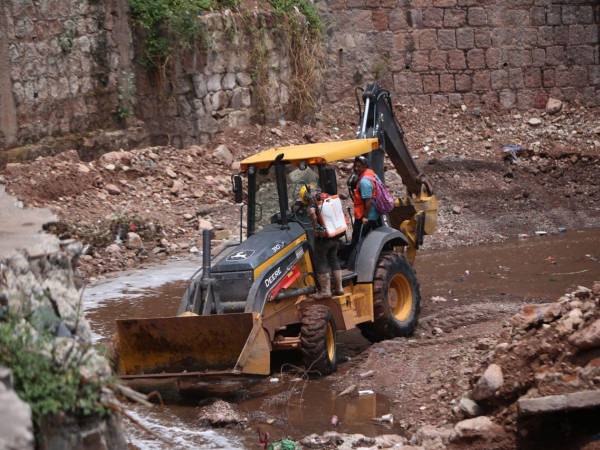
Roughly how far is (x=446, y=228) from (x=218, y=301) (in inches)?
322

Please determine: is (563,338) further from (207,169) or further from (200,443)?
(207,169)

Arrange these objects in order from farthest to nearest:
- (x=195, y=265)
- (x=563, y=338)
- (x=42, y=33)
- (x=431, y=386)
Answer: (x=42, y=33)
(x=195, y=265)
(x=431, y=386)
(x=563, y=338)

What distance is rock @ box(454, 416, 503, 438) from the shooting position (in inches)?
316

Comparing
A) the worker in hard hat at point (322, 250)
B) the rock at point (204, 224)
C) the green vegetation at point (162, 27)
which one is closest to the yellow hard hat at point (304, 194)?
the worker in hard hat at point (322, 250)

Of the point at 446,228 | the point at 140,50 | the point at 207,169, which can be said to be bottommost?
the point at 446,228

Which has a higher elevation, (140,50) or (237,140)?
(140,50)

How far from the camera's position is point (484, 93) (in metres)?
22.9

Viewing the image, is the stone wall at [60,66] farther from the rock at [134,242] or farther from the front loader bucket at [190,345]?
the front loader bucket at [190,345]

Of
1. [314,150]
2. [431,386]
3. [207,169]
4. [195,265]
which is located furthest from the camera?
[207,169]

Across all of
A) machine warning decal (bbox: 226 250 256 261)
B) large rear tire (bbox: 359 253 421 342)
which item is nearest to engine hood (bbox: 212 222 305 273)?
machine warning decal (bbox: 226 250 256 261)

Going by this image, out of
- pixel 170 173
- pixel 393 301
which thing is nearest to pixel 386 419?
pixel 393 301

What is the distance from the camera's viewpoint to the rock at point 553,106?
891 inches

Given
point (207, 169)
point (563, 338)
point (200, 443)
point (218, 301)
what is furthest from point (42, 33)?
point (563, 338)

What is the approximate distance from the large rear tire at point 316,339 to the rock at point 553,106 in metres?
13.5
